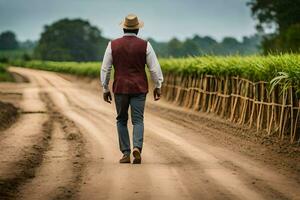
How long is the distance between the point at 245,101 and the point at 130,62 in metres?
6.87


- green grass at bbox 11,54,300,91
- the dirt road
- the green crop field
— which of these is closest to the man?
the dirt road

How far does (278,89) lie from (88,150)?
187 inches

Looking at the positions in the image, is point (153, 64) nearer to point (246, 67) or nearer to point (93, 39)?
point (246, 67)

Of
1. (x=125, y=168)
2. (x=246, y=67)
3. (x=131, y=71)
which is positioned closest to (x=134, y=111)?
(x=131, y=71)

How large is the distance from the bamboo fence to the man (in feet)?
13.2

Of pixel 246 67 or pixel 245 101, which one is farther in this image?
pixel 246 67

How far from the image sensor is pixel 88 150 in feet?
35.9

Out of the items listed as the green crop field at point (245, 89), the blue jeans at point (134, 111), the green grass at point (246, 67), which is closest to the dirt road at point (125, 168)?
the blue jeans at point (134, 111)

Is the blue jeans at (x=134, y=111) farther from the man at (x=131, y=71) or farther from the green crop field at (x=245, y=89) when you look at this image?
the green crop field at (x=245, y=89)

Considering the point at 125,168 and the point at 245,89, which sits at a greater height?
the point at 245,89

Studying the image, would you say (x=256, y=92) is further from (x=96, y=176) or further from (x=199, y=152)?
(x=96, y=176)

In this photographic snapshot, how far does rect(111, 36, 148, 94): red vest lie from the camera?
9.48 metres

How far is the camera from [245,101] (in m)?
15.8

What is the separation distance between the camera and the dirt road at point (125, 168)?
729cm
